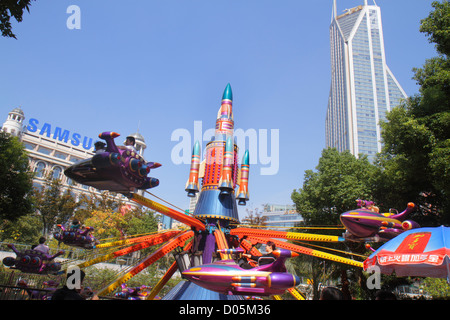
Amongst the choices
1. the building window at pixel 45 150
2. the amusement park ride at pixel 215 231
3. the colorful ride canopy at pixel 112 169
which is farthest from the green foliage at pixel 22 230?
the colorful ride canopy at pixel 112 169

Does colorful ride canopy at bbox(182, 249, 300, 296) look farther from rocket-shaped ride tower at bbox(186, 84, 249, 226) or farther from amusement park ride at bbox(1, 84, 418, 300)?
rocket-shaped ride tower at bbox(186, 84, 249, 226)

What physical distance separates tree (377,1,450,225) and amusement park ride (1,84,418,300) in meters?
5.72

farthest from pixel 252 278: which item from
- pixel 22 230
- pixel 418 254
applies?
pixel 22 230

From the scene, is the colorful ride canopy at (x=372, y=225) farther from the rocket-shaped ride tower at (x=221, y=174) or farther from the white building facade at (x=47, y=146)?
the white building facade at (x=47, y=146)

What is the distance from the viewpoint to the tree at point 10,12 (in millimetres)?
7715

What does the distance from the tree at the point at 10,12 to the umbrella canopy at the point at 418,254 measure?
415 inches

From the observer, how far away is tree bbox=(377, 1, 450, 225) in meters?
12.9

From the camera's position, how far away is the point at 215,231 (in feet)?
35.0

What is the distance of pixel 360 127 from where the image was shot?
101 m

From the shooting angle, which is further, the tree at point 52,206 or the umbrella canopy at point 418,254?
the tree at point 52,206

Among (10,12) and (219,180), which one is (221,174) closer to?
(219,180)

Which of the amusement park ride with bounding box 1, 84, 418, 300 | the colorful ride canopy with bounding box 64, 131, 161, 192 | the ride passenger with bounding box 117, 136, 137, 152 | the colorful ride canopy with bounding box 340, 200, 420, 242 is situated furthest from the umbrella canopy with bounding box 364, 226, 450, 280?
the ride passenger with bounding box 117, 136, 137, 152
